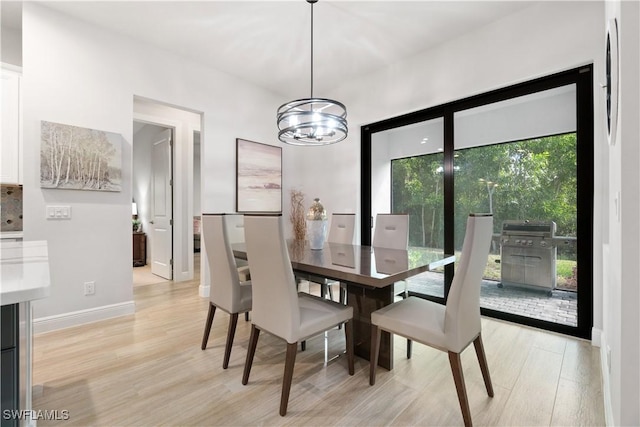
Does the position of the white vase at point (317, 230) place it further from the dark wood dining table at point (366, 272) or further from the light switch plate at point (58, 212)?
the light switch plate at point (58, 212)

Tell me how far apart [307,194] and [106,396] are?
138 inches

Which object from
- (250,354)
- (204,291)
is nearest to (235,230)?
(204,291)

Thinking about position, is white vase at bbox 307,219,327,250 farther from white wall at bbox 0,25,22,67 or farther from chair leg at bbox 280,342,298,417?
white wall at bbox 0,25,22,67

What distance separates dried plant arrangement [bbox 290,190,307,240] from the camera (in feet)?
15.1

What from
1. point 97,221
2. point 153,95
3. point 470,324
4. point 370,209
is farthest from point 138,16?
point 470,324

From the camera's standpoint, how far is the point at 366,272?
61.6 inches

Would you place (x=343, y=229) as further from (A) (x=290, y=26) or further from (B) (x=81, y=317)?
(B) (x=81, y=317)

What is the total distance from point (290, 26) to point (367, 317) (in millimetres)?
2788

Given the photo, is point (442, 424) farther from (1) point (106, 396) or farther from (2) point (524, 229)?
(2) point (524, 229)

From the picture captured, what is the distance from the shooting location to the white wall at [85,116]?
254cm

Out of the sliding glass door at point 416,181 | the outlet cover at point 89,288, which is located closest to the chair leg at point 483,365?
the sliding glass door at point 416,181

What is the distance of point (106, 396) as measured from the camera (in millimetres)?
1681

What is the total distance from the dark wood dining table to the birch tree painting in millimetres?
1615

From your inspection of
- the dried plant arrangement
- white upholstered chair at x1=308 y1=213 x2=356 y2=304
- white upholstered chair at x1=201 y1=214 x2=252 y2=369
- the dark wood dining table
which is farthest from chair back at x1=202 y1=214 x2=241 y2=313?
the dried plant arrangement
